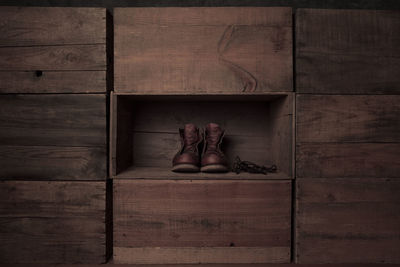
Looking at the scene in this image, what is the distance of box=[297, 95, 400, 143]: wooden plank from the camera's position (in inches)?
47.8

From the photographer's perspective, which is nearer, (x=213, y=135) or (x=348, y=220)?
(x=348, y=220)

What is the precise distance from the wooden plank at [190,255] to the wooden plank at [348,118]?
558 millimetres

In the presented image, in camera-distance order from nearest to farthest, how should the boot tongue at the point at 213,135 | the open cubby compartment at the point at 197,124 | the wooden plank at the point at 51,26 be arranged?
the wooden plank at the point at 51,26 → the boot tongue at the point at 213,135 → the open cubby compartment at the point at 197,124

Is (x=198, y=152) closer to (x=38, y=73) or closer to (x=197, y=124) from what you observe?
(x=197, y=124)

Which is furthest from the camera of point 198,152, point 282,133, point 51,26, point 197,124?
point 197,124

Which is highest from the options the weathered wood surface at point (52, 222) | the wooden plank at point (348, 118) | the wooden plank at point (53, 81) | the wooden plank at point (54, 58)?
the wooden plank at point (54, 58)

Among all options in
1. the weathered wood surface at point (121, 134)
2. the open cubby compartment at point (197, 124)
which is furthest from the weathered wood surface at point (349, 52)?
the weathered wood surface at point (121, 134)

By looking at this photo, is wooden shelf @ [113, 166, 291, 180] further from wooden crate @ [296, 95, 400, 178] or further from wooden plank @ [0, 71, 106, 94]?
wooden plank @ [0, 71, 106, 94]

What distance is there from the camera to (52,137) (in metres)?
1.23

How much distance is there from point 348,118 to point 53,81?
54.2 inches

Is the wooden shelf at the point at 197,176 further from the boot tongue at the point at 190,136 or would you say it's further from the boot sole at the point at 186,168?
the boot tongue at the point at 190,136

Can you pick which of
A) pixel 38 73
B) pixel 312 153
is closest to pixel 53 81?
pixel 38 73

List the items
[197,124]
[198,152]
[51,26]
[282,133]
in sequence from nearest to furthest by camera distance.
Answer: [51,26], [282,133], [198,152], [197,124]

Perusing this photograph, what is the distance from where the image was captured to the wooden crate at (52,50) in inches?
47.8
